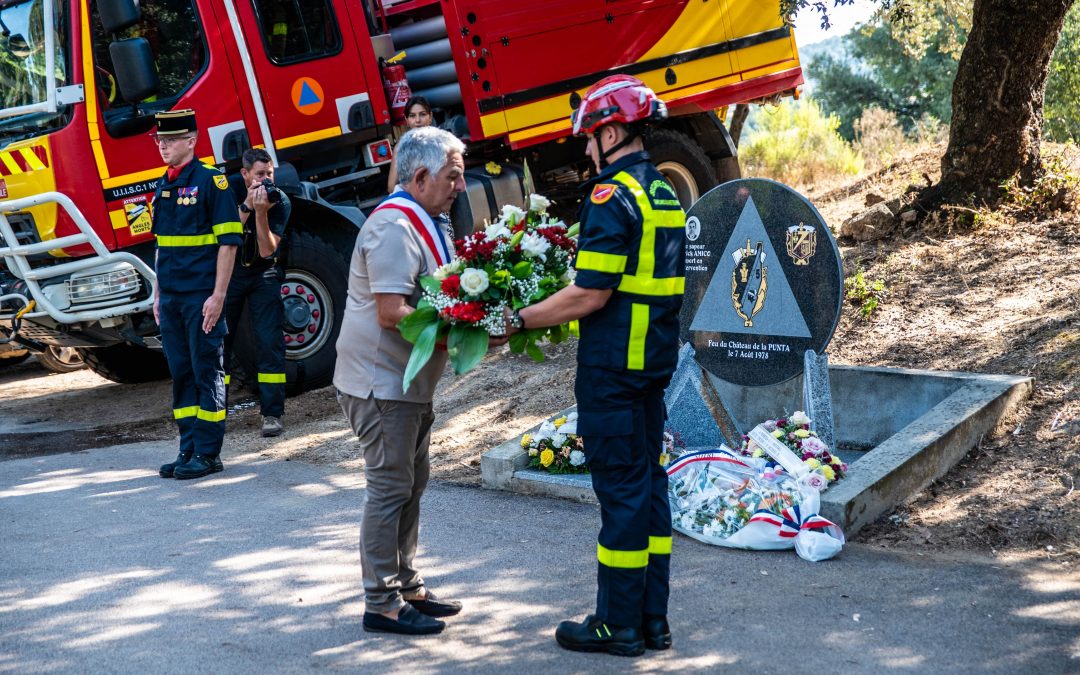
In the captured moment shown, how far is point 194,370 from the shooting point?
21.4 ft

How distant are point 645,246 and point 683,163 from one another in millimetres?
6657

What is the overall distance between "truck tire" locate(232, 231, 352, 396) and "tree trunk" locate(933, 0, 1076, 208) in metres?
4.79

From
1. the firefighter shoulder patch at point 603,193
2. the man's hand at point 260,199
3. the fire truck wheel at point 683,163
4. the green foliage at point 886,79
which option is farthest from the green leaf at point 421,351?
the green foliage at point 886,79

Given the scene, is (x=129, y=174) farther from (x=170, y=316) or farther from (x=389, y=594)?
(x=389, y=594)

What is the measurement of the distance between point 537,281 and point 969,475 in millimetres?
2649

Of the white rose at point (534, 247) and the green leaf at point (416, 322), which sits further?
the white rose at point (534, 247)

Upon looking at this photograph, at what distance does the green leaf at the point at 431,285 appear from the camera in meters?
3.82

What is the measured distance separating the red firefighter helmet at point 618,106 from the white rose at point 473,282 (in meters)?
0.60

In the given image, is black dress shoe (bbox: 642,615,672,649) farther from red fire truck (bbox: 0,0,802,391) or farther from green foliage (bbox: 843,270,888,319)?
red fire truck (bbox: 0,0,802,391)

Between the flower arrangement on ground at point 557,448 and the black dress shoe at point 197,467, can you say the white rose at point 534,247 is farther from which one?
the black dress shoe at point 197,467

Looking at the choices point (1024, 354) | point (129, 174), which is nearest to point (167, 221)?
point (129, 174)

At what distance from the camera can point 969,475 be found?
538cm

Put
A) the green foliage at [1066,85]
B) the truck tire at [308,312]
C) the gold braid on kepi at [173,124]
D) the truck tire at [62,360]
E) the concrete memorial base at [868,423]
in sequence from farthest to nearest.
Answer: the green foliage at [1066,85]
the truck tire at [62,360]
the truck tire at [308,312]
the gold braid on kepi at [173,124]
the concrete memorial base at [868,423]

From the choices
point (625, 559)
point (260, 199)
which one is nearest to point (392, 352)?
point (625, 559)
